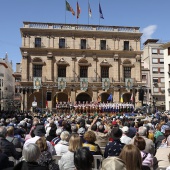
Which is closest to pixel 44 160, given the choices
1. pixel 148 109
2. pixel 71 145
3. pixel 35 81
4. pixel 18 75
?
pixel 71 145

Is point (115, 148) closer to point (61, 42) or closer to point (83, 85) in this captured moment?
point (83, 85)

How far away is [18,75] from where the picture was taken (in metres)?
77.1

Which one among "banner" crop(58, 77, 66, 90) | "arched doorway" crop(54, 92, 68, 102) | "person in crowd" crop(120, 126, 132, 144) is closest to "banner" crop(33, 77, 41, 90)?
"banner" crop(58, 77, 66, 90)

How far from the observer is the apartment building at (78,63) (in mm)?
→ 44594

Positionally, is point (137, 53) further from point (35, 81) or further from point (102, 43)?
point (35, 81)

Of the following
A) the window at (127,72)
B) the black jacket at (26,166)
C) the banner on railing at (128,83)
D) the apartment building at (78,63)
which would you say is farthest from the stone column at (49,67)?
the black jacket at (26,166)

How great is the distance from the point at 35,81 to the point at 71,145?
3851 cm

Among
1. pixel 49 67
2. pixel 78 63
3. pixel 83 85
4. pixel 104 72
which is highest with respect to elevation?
pixel 78 63

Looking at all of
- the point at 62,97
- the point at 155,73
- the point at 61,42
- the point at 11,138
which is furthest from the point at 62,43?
the point at 11,138

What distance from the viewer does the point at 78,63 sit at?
46250mm

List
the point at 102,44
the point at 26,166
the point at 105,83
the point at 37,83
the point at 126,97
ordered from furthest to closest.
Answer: the point at 102,44 → the point at 126,97 → the point at 105,83 → the point at 37,83 → the point at 26,166

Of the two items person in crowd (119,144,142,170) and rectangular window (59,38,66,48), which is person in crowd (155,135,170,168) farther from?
rectangular window (59,38,66,48)

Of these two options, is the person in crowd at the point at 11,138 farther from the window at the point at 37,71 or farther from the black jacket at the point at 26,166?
the window at the point at 37,71

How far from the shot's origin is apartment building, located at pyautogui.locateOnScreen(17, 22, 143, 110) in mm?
44594
